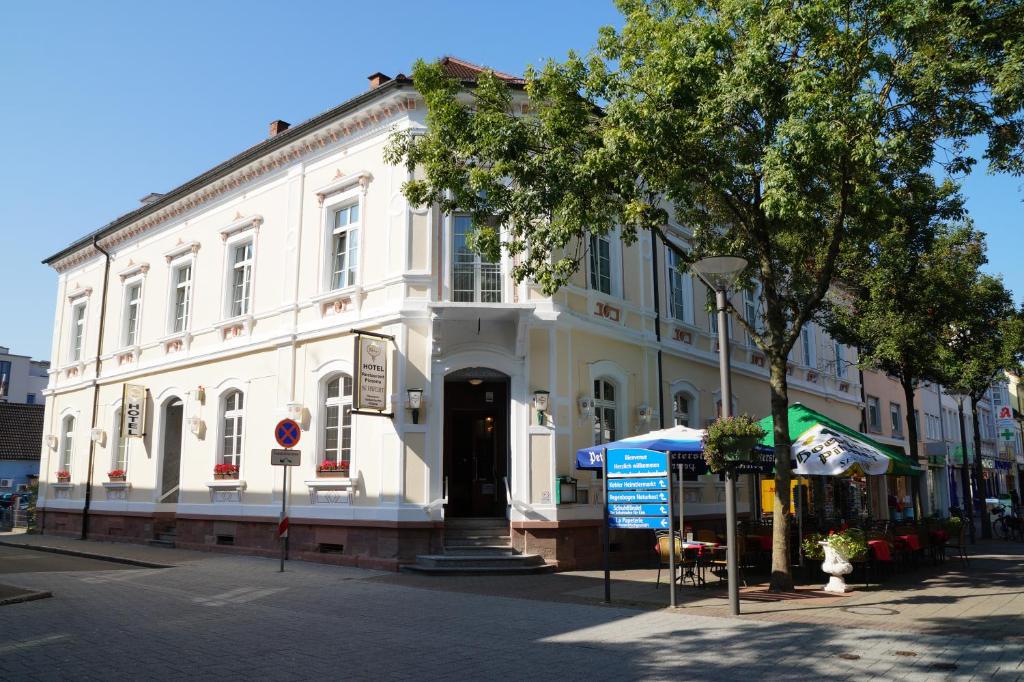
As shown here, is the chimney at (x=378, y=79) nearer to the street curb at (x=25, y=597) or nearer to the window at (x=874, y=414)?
the street curb at (x=25, y=597)

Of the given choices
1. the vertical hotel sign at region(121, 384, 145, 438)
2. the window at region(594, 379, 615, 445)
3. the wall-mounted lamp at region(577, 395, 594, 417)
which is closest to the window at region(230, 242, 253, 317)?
the vertical hotel sign at region(121, 384, 145, 438)

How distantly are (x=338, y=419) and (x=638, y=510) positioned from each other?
7756 mm

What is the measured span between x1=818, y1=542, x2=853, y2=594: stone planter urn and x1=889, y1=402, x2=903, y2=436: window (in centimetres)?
2424

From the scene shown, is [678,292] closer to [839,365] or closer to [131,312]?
[839,365]

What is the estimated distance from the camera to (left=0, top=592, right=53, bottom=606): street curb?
35.4ft

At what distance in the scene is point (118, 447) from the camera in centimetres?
2323

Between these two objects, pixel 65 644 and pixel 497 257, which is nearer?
pixel 65 644

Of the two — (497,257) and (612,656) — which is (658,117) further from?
(612,656)

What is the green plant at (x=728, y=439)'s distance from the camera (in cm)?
1008

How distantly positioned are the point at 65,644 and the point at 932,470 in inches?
1518

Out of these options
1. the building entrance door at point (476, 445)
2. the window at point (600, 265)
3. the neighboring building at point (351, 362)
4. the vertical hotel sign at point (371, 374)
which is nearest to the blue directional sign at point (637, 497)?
the neighboring building at point (351, 362)

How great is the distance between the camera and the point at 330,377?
16688 mm

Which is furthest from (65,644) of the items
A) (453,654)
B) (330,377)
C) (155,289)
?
(155,289)

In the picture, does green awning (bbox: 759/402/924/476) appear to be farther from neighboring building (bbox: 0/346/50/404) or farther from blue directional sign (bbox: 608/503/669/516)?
neighboring building (bbox: 0/346/50/404)
